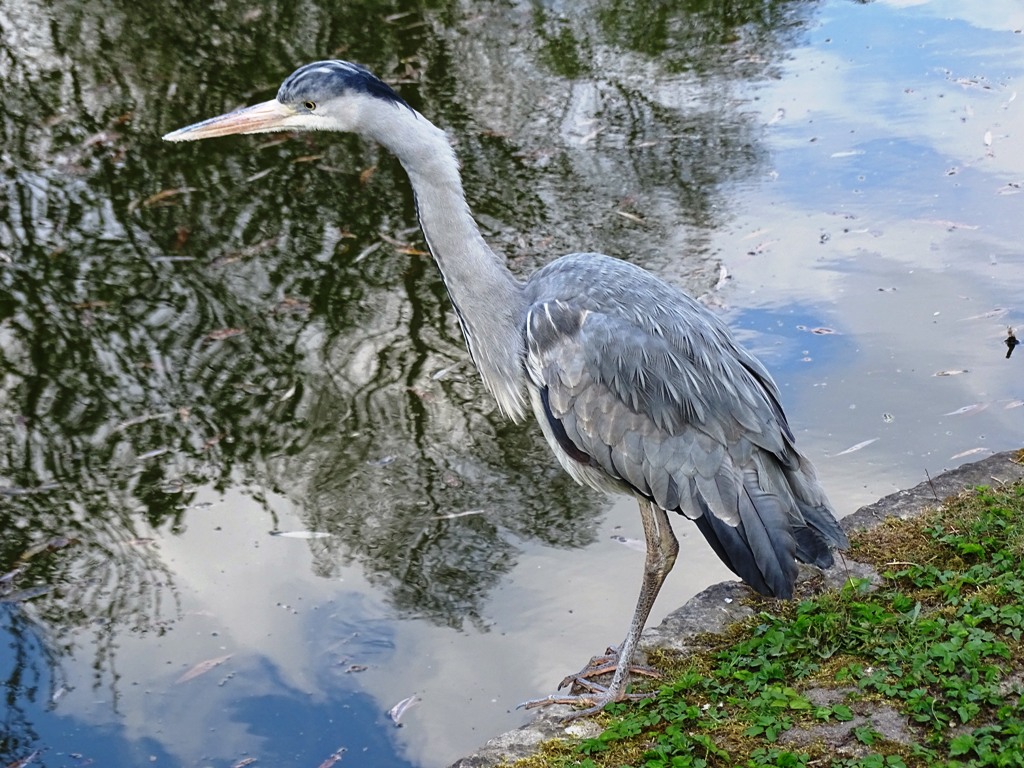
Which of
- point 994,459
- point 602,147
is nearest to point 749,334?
point 994,459

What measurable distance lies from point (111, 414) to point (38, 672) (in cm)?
Answer: 197

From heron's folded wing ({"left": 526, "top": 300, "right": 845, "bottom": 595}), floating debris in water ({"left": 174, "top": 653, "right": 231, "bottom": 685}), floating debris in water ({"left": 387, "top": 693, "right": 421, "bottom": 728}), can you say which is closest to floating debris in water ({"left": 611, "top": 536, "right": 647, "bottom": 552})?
floating debris in water ({"left": 387, "top": 693, "right": 421, "bottom": 728})

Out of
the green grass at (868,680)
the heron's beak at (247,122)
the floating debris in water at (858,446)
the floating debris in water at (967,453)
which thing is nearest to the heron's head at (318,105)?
the heron's beak at (247,122)

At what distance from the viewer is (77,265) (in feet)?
26.2

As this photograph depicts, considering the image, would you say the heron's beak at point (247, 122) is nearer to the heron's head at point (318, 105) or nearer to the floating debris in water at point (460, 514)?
the heron's head at point (318, 105)

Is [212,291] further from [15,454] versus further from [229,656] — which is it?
[229,656]

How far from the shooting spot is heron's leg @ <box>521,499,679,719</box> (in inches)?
167

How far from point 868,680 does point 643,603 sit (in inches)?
34.3

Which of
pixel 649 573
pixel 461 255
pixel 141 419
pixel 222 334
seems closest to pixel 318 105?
pixel 461 255

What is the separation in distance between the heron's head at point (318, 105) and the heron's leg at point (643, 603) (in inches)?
72.8

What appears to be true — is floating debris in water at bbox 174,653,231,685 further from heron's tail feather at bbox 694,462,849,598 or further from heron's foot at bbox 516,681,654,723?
heron's tail feather at bbox 694,462,849,598

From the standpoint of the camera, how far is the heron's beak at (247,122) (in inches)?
175

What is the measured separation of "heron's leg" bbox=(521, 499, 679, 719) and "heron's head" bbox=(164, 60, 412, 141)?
1850mm

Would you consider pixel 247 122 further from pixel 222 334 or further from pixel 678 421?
pixel 222 334
